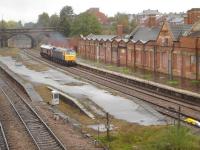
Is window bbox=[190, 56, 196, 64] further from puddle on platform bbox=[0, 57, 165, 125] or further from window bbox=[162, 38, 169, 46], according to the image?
puddle on platform bbox=[0, 57, 165, 125]

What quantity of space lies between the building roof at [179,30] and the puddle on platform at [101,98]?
10.2 m

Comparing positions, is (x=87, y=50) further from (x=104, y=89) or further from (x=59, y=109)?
(x=59, y=109)

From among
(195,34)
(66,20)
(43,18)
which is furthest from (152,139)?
(43,18)

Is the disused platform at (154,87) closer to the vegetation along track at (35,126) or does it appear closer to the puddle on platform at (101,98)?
the puddle on platform at (101,98)

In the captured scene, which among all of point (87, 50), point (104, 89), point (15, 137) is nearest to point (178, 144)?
point (15, 137)

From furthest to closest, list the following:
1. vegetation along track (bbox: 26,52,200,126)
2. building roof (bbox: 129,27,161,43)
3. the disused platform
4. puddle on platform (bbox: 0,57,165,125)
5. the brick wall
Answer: building roof (bbox: 129,27,161,43) → the brick wall → the disused platform → vegetation along track (bbox: 26,52,200,126) → puddle on platform (bbox: 0,57,165,125)

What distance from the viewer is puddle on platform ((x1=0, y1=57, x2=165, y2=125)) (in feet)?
77.5

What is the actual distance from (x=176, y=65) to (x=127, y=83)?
5082 millimetres

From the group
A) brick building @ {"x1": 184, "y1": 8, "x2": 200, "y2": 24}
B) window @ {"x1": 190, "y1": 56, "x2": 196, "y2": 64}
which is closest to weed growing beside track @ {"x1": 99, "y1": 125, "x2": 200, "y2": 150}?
window @ {"x1": 190, "y1": 56, "x2": 196, "y2": 64}

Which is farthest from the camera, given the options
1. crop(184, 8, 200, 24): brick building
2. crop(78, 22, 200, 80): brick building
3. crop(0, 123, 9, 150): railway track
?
crop(184, 8, 200, 24): brick building

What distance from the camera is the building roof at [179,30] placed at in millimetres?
43781

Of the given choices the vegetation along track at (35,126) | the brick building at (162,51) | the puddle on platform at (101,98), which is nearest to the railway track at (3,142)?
the vegetation along track at (35,126)

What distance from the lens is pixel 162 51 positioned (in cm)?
4562

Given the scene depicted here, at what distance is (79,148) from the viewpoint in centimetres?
1755
